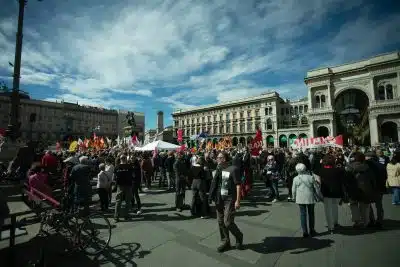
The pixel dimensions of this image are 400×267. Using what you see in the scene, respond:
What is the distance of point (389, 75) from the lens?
40.8m

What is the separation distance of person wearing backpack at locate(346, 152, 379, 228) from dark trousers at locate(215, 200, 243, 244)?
131 inches

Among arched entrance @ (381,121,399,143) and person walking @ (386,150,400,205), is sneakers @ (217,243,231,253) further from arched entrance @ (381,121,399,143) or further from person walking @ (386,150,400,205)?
arched entrance @ (381,121,399,143)

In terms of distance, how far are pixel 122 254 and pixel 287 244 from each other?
3484mm

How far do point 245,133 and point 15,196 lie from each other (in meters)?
58.7

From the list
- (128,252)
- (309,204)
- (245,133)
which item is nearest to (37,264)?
(128,252)

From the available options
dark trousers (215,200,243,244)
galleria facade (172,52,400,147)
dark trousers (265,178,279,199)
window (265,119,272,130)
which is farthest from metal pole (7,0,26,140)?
window (265,119,272,130)

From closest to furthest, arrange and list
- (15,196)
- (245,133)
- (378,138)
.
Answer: (15,196), (378,138), (245,133)

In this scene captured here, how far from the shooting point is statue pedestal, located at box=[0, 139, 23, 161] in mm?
12107

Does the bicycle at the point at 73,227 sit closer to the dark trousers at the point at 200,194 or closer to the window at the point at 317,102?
the dark trousers at the point at 200,194

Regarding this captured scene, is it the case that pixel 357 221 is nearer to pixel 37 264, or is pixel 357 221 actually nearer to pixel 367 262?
pixel 367 262

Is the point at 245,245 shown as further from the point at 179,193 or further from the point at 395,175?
the point at 395,175

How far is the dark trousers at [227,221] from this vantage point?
13.7 feet

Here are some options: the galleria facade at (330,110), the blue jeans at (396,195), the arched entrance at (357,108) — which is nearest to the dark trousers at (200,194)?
the blue jeans at (396,195)

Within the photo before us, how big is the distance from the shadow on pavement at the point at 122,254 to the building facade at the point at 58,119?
6544cm
